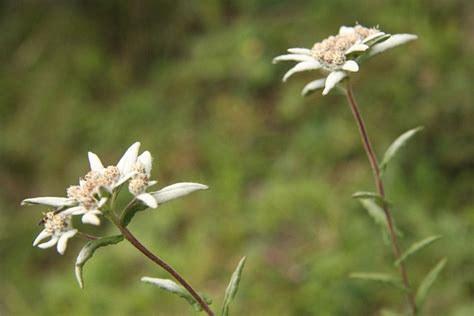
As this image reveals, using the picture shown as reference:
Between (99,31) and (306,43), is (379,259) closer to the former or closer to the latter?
(306,43)

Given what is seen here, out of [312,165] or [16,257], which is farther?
[16,257]

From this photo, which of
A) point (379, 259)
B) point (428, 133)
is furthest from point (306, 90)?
point (428, 133)

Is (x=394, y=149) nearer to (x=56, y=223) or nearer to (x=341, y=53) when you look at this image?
(x=341, y=53)

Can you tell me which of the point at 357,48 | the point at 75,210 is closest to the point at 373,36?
the point at 357,48

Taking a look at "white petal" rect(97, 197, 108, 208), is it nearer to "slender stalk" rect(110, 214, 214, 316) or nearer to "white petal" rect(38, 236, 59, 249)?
"slender stalk" rect(110, 214, 214, 316)

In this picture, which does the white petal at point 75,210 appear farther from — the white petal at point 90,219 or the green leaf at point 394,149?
the green leaf at point 394,149

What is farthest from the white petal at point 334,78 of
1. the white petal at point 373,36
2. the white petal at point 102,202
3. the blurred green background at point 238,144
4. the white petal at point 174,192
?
the blurred green background at point 238,144

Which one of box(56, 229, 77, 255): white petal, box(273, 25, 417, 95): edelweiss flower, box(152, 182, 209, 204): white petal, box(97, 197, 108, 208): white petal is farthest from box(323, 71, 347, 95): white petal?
box(56, 229, 77, 255): white petal
